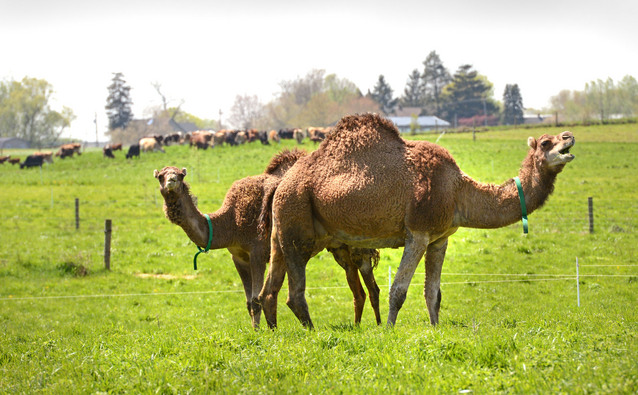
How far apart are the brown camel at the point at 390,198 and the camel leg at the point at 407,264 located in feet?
0.04

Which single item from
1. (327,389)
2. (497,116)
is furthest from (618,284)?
(497,116)

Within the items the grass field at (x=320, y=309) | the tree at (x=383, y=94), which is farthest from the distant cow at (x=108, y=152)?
the tree at (x=383, y=94)

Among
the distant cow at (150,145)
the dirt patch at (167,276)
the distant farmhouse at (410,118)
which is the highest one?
the distant farmhouse at (410,118)

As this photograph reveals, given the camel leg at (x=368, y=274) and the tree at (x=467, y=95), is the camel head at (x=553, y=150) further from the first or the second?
the tree at (x=467, y=95)

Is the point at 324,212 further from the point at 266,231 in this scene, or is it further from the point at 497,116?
the point at 497,116

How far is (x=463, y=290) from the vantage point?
14938 millimetres

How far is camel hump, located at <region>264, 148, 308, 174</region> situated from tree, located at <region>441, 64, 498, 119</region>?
82471 mm

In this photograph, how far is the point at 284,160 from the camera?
11836 mm

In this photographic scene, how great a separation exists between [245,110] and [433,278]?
105751 millimetres

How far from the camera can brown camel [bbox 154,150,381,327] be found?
10.4 m

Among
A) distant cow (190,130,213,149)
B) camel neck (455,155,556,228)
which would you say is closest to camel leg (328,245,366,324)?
camel neck (455,155,556,228)

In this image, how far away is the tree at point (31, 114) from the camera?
97.4 metres

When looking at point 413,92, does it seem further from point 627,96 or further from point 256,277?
point 256,277

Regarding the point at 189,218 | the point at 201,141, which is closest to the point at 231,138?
the point at 201,141
